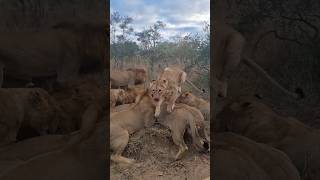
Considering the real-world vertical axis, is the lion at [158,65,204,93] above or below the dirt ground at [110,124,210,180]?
above

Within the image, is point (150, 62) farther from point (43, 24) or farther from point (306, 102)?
point (306, 102)

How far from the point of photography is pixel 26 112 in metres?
4.54

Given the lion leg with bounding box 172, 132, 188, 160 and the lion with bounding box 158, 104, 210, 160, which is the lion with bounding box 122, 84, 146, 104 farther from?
the lion leg with bounding box 172, 132, 188, 160

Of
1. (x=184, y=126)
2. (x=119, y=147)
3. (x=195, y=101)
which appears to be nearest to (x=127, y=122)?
(x=119, y=147)

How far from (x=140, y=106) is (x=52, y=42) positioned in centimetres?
112

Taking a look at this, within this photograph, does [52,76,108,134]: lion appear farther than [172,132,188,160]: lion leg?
No

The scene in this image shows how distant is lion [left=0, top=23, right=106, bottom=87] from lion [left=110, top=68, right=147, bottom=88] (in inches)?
7.8

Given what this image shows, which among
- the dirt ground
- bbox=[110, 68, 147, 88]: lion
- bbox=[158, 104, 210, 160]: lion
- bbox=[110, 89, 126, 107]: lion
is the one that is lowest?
the dirt ground

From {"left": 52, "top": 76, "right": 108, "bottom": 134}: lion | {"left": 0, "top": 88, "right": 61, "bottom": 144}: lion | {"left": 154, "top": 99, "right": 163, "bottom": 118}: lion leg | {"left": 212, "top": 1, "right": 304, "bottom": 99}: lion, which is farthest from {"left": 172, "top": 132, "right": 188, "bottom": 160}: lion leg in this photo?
{"left": 0, "top": 88, "right": 61, "bottom": 144}: lion

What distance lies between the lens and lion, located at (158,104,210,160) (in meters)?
4.82

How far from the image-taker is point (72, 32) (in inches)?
186

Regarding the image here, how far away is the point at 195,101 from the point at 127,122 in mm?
751

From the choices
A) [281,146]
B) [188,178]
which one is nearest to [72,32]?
[188,178]

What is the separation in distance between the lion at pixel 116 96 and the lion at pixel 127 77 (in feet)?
0.18
